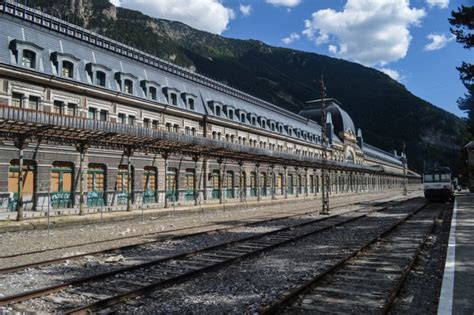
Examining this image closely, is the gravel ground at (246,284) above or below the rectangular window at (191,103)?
below

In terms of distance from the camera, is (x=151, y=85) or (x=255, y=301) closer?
(x=255, y=301)

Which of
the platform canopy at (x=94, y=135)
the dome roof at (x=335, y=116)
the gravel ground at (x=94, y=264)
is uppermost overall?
the dome roof at (x=335, y=116)

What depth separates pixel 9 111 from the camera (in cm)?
1755

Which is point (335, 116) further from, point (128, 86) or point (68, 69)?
point (68, 69)

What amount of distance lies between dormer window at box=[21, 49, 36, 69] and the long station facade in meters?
0.07

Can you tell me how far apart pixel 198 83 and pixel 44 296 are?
41851 mm

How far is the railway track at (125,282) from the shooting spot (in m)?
6.48

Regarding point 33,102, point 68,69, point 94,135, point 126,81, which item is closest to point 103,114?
point 68,69

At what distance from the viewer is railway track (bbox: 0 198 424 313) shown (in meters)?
6.48

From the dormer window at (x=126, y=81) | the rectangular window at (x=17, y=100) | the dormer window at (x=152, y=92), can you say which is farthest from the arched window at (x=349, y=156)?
the rectangular window at (x=17, y=100)

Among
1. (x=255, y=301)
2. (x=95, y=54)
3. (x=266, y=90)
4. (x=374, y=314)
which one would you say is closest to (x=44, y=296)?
(x=255, y=301)

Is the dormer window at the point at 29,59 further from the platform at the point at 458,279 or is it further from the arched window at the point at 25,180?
the platform at the point at 458,279

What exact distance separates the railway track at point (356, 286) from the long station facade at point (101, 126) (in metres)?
14.3

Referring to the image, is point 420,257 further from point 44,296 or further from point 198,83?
point 198,83
